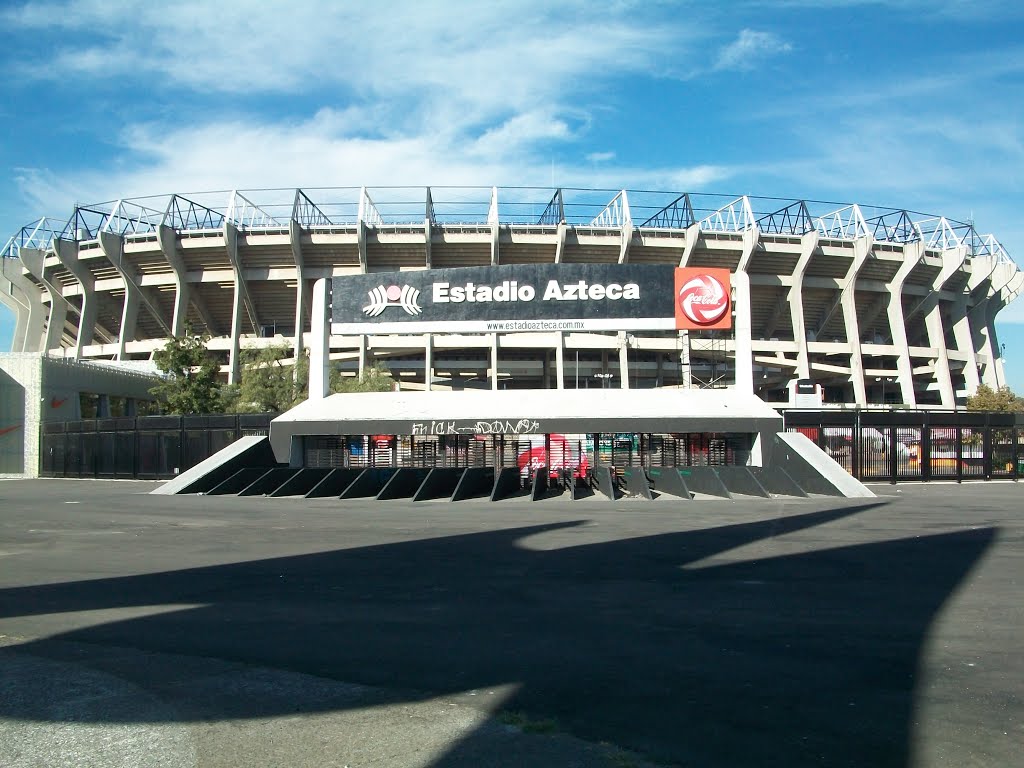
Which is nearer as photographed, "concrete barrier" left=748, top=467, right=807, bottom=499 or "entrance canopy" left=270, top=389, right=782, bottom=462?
"concrete barrier" left=748, top=467, right=807, bottom=499

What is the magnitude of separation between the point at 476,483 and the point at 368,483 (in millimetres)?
3141

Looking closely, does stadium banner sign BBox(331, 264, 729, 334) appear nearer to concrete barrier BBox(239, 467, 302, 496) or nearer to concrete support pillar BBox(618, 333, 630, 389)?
concrete barrier BBox(239, 467, 302, 496)

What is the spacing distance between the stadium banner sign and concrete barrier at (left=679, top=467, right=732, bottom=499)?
596 centimetres

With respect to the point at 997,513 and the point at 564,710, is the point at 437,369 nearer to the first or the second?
the point at 997,513

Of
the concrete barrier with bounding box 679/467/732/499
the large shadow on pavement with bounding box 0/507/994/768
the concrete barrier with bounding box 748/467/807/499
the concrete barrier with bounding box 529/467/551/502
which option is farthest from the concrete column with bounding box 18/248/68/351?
the large shadow on pavement with bounding box 0/507/994/768

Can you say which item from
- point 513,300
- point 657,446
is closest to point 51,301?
point 513,300

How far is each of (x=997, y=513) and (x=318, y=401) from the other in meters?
20.0

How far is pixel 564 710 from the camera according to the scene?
16.3ft

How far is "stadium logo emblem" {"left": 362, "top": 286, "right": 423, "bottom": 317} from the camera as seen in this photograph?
2925 centimetres

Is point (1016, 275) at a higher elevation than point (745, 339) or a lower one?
higher

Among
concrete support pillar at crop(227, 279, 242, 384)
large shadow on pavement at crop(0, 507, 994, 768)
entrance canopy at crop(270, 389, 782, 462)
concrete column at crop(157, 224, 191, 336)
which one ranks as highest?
concrete column at crop(157, 224, 191, 336)

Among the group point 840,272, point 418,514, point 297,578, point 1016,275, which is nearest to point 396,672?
point 297,578

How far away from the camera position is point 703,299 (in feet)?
93.2

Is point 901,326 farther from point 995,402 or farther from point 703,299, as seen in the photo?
point 703,299
